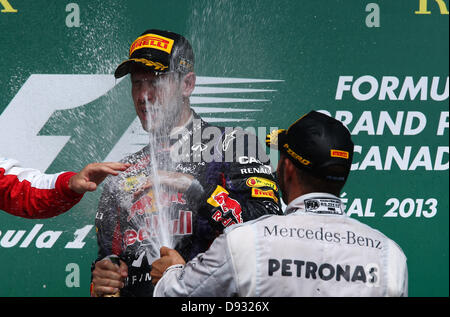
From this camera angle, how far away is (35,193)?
91.0 inches

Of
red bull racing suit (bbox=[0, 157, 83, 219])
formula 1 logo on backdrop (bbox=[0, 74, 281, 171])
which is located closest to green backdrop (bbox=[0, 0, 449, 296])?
formula 1 logo on backdrop (bbox=[0, 74, 281, 171])

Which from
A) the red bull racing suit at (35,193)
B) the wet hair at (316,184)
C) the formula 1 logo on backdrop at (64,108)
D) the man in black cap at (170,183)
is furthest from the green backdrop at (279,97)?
the wet hair at (316,184)

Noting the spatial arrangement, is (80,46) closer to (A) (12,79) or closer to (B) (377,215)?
(A) (12,79)

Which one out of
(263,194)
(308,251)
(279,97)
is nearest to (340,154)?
(308,251)

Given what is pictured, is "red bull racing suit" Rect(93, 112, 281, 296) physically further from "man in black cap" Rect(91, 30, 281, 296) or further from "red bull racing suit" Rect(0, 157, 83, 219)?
"red bull racing suit" Rect(0, 157, 83, 219)

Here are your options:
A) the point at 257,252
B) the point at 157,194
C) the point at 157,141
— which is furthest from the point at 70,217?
the point at 257,252

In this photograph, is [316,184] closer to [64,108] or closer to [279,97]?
[279,97]

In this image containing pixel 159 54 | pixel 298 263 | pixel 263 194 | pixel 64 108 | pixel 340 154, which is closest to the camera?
pixel 298 263

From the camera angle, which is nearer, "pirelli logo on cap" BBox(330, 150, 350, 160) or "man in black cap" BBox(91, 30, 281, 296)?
"pirelli logo on cap" BBox(330, 150, 350, 160)

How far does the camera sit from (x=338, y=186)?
165cm

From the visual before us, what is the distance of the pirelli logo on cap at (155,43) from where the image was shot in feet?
7.95

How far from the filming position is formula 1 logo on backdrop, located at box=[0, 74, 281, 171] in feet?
10.4

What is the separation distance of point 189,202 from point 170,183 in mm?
117

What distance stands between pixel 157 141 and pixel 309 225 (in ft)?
3.55
